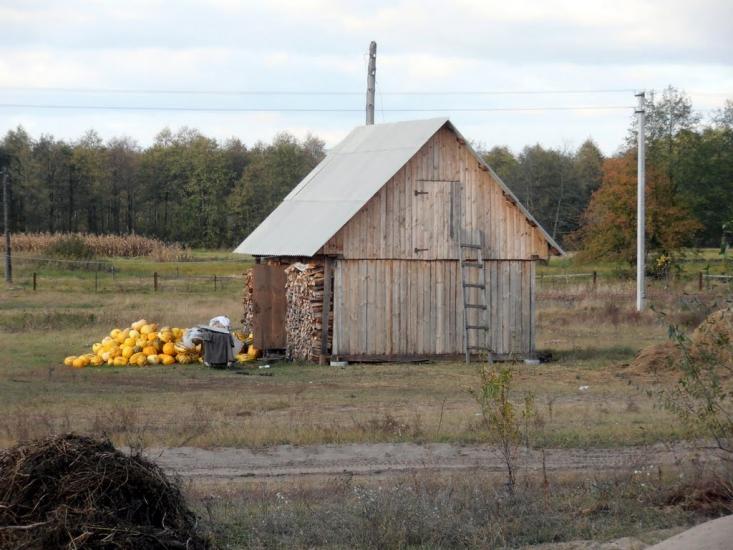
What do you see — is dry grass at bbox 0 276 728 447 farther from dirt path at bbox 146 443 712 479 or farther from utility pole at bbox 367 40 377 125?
utility pole at bbox 367 40 377 125

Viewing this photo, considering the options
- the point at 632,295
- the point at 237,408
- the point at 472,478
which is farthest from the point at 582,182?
the point at 472,478

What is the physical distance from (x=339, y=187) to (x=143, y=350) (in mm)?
6303

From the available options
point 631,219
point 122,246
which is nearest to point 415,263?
point 631,219

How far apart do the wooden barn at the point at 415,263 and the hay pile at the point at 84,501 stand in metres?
17.4

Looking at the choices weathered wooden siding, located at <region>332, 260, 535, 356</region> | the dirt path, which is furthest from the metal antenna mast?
the dirt path

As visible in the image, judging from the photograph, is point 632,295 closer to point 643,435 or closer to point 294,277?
point 294,277

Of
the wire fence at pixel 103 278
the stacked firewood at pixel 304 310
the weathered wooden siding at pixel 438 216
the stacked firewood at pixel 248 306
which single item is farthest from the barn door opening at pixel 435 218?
the wire fence at pixel 103 278

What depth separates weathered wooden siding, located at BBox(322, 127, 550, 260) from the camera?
1028 inches

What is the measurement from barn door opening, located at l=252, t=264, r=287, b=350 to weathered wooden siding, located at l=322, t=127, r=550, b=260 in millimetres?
2811

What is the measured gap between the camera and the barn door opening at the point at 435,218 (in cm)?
2647

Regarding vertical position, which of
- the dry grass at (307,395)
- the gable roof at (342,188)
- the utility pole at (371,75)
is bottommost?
the dry grass at (307,395)

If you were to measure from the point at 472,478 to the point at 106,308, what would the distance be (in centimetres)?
2717

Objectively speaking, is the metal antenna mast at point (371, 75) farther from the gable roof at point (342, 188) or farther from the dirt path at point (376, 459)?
the dirt path at point (376, 459)

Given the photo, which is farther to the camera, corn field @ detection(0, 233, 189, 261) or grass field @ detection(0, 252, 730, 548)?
corn field @ detection(0, 233, 189, 261)
